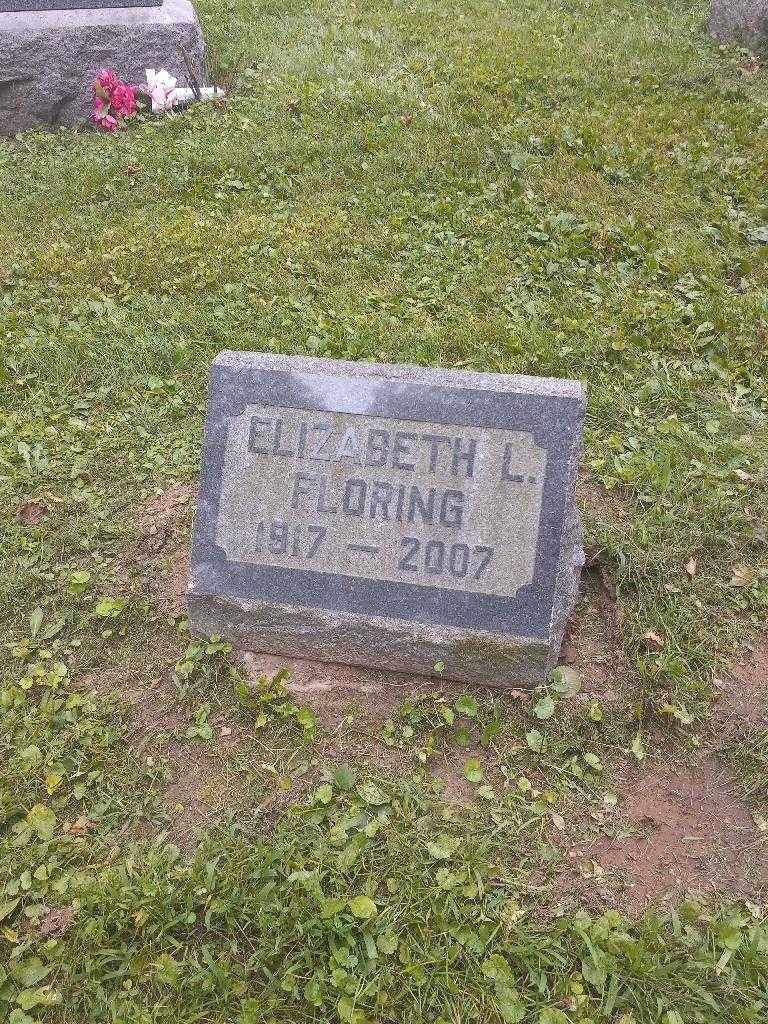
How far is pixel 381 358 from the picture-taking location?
455cm

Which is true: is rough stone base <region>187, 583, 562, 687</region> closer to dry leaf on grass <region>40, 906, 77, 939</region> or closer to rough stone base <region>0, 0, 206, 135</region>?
dry leaf on grass <region>40, 906, 77, 939</region>

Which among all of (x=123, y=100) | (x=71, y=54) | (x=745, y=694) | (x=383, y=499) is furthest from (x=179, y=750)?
(x=71, y=54)

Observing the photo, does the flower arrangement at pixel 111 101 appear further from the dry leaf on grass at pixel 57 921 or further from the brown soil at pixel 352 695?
the dry leaf on grass at pixel 57 921

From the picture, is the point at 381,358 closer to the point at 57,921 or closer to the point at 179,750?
the point at 179,750

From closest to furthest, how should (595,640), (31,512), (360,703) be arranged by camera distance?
(360,703) → (595,640) → (31,512)

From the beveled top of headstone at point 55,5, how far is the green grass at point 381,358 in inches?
40.7

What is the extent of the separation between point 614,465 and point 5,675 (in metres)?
2.60

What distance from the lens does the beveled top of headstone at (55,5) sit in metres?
7.31

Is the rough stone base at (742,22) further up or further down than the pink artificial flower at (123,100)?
further up

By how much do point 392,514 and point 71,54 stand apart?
6.23 m

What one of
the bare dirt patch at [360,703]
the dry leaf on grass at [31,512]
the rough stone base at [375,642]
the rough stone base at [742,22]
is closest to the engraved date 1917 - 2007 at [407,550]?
the rough stone base at [375,642]

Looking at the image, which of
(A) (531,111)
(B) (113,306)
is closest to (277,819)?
(B) (113,306)

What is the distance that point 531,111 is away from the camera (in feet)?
21.6

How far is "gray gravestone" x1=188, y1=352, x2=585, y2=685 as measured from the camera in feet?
9.38
